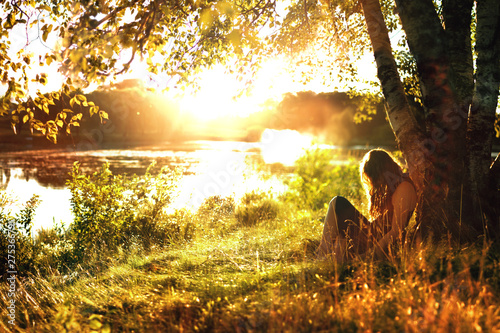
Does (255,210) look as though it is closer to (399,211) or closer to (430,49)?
→ (399,211)

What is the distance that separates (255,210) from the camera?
9.62 metres

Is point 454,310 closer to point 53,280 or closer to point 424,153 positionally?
point 424,153

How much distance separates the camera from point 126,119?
220ft

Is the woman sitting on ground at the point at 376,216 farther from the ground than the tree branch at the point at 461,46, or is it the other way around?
the tree branch at the point at 461,46

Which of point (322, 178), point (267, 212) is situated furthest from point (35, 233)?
point (322, 178)

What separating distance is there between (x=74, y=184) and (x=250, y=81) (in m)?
3.96

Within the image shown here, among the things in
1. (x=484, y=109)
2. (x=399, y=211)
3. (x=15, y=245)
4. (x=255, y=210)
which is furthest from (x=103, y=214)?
(x=484, y=109)

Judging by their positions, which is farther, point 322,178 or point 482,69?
point 322,178

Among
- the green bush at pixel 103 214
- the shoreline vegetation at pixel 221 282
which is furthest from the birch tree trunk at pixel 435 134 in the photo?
the green bush at pixel 103 214

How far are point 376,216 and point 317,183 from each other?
646cm

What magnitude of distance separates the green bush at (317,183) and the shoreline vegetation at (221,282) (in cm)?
195

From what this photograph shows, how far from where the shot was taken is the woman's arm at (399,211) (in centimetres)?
340

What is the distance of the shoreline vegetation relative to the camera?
2152 millimetres

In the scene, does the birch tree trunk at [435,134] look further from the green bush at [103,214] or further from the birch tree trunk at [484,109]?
the green bush at [103,214]
